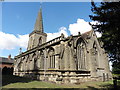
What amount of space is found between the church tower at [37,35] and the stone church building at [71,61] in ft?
38.8

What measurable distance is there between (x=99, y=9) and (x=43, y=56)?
16057 millimetres

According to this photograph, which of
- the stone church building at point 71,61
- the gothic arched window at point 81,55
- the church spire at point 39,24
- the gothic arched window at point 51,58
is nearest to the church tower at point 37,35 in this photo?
the church spire at point 39,24

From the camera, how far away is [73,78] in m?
16.2

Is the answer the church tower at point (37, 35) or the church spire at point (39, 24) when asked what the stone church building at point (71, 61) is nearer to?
the church tower at point (37, 35)

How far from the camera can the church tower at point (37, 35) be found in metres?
38.2

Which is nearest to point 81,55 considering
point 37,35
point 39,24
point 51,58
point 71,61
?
point 71,61

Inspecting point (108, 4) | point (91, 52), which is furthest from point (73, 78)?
point (108, 4)

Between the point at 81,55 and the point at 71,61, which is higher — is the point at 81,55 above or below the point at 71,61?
above

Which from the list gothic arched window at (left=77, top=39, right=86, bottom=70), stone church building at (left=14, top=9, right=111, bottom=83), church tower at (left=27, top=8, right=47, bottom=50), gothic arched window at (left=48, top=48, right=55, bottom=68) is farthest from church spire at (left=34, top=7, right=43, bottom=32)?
gothic arched window at (left=77, top=39, right=86, bottom=70)

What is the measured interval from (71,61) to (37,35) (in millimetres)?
25456

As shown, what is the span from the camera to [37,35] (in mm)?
38875

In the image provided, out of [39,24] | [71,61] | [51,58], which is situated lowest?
[71,61]

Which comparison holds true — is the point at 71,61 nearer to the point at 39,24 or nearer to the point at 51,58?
the point at 51,58

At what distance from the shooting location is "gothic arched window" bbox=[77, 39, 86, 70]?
19.3 meters
